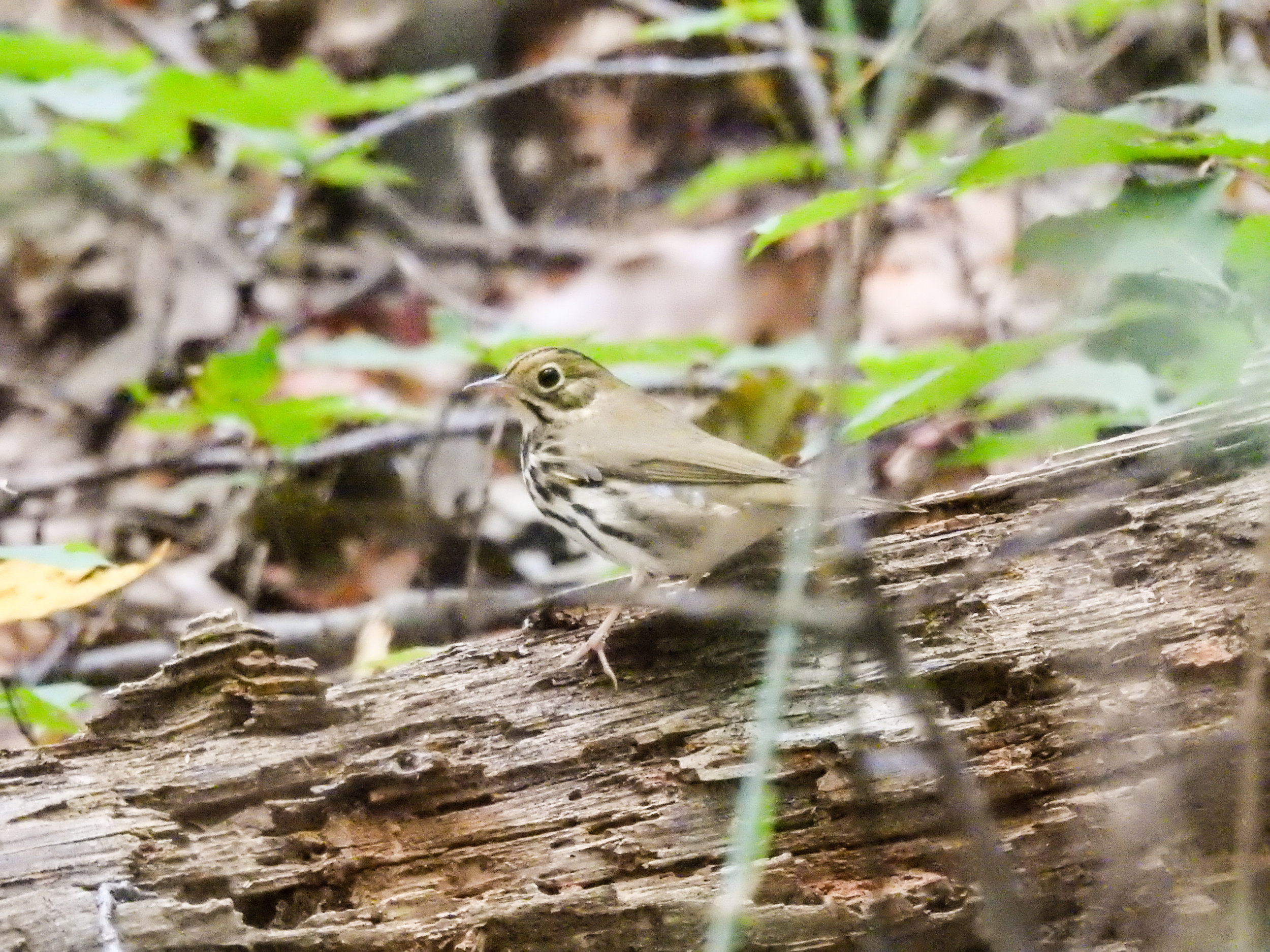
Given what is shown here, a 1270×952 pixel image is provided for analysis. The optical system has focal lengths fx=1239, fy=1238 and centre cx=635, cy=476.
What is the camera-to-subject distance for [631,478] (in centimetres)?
206

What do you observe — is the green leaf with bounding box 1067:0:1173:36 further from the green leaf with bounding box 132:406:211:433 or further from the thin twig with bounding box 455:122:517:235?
the thin twig with bounding box 455:122:517:235

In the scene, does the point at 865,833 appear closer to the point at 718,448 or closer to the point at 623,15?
the point at 718,448

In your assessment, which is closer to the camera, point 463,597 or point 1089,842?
point 1089,842

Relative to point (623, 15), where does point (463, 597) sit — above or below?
below

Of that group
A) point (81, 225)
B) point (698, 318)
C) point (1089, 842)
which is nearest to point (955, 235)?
point (698, 318)

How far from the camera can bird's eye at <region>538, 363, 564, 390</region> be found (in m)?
2.30

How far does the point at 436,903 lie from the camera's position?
4.98 feet

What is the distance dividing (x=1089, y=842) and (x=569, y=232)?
403 centimetres

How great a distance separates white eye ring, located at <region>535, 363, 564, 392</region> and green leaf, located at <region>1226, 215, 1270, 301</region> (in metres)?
1.13

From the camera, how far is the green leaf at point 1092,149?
144 cm

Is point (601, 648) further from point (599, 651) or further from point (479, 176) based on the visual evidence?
point (479, 176)

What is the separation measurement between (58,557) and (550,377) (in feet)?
3.08

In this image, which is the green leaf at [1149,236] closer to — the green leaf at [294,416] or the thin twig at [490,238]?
the green leaf at [294,416]

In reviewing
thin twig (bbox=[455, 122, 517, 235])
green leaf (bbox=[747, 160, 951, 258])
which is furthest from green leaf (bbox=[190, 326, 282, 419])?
thin twig (bbox=[455, 122, 517, 235])
